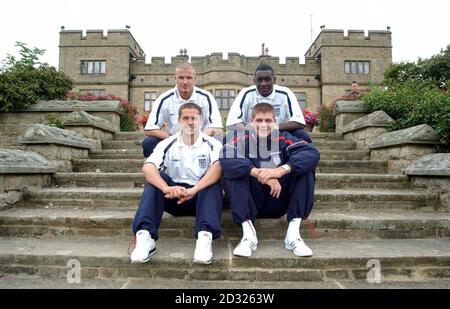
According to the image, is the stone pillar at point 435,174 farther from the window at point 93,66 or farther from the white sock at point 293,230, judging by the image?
the window at point 93,66

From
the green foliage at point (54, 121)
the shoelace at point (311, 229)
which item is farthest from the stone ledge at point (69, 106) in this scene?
the shoelace at point (311, 229)

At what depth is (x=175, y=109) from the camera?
3717mm

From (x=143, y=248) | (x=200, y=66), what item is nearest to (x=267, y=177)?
(x=143, y=248)

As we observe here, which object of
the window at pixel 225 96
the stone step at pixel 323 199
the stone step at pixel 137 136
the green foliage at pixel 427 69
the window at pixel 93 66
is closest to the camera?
the stone step at pixel 323 199

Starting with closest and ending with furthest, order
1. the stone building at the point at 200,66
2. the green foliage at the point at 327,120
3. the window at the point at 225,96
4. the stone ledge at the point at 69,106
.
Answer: the stone ledge at the point at 69,106 → the green foliage at the point at 327,120 → the window at the point at 225,96 → the stone building at the point at 200,66

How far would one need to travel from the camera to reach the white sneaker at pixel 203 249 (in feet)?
7.66

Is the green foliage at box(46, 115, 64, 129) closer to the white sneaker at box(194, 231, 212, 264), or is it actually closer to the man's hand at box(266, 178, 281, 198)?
the white sneaker at box(194, 231, 212, 264)

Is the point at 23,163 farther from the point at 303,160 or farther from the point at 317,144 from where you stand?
the point at 317,144

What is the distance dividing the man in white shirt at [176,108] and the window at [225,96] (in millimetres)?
19734

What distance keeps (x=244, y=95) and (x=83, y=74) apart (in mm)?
24480

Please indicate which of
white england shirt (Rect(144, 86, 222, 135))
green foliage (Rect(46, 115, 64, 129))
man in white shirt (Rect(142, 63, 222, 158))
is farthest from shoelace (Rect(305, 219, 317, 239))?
green foliage (Rect(46, 115, 64, 129))

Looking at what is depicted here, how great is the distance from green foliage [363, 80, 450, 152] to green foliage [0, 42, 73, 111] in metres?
5.90

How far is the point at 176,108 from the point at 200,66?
21.2 meters

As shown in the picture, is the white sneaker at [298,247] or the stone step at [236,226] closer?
the white sneaker at [298,247]
